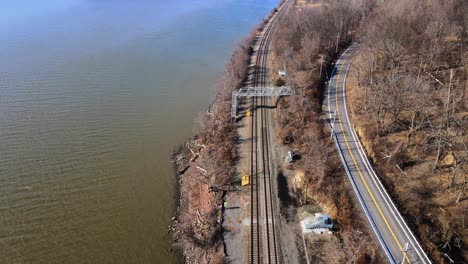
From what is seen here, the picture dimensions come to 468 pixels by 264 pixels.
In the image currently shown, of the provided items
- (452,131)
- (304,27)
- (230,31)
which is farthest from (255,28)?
(452,131)

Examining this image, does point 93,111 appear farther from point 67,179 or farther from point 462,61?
point 462,61

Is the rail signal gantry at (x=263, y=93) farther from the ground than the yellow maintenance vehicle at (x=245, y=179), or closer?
farther from the ground

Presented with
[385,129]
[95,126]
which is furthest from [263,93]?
[95,126]

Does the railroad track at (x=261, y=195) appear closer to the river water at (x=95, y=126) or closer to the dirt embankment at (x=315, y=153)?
the dirt embankment at (x=315, y=153)

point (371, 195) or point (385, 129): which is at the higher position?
point (385, 129)

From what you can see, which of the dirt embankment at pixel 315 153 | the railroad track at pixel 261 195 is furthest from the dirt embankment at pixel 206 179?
the dirt embankment at pixel 315 153

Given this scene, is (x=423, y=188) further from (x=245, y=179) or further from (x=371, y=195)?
(x=245, y=179)
